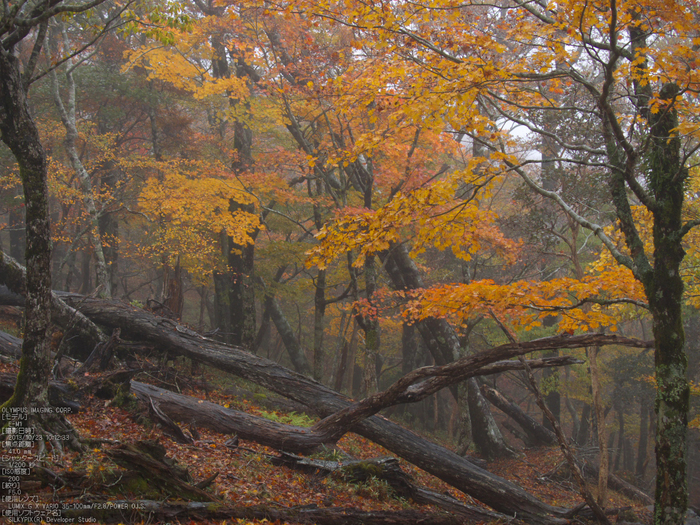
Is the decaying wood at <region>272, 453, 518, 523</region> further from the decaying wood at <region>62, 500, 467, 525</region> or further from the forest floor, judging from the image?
the decaying wood at <region>62, 500, 467, 525</region>

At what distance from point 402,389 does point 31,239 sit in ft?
18.5

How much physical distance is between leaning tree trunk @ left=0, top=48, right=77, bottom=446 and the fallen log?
4998mm

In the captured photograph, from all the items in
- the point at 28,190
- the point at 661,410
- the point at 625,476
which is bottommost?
the point at 625,476

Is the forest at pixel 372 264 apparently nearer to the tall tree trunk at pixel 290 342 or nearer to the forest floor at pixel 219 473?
the forest floor at pixel 219 473

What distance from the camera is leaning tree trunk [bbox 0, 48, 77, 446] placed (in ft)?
15.3


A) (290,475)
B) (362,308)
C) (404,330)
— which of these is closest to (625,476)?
(404,330)

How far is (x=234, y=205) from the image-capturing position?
1702cm

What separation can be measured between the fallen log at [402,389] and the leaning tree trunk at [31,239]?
16.4 ft

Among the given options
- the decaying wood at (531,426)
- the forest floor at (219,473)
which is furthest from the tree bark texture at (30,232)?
the decaying wood at (531,426)

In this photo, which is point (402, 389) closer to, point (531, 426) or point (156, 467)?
point (156, 467)

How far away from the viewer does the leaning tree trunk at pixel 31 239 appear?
15.3 ft

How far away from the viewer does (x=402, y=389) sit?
721 centimetres

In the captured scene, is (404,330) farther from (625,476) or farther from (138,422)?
(138,422)

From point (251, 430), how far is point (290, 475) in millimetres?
1331
